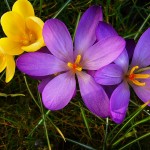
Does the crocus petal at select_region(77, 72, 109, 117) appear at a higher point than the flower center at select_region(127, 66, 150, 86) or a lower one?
lower

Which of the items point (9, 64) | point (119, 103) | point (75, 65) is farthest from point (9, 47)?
point (119, 103)

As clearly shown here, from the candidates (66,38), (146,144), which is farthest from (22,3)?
(146,144)

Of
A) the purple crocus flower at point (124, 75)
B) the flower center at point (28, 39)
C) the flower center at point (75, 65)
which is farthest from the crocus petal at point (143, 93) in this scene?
the flower center at point (28, 39)

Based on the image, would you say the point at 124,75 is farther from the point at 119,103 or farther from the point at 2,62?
the point at 2,62

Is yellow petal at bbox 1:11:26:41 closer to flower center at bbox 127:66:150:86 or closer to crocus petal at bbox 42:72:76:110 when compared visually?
crocus petal at bbox 42:72:76:110

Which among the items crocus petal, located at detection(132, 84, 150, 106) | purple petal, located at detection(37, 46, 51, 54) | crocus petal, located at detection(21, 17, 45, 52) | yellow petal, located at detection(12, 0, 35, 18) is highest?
yellow petal, located at detection(12, 0, 35, 18)

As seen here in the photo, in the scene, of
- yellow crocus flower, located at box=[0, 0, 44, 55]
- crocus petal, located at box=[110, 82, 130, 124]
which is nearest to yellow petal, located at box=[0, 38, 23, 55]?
yellow crocus flower, located at box=[0, 0, 44, 55]

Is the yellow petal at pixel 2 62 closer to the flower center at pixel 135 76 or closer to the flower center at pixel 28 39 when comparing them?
the flower center at pixel 28 39

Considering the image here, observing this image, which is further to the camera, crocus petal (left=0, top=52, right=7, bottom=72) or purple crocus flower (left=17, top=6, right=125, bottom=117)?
crocus petal (left=0, top=52, right=7, bottom=72)
